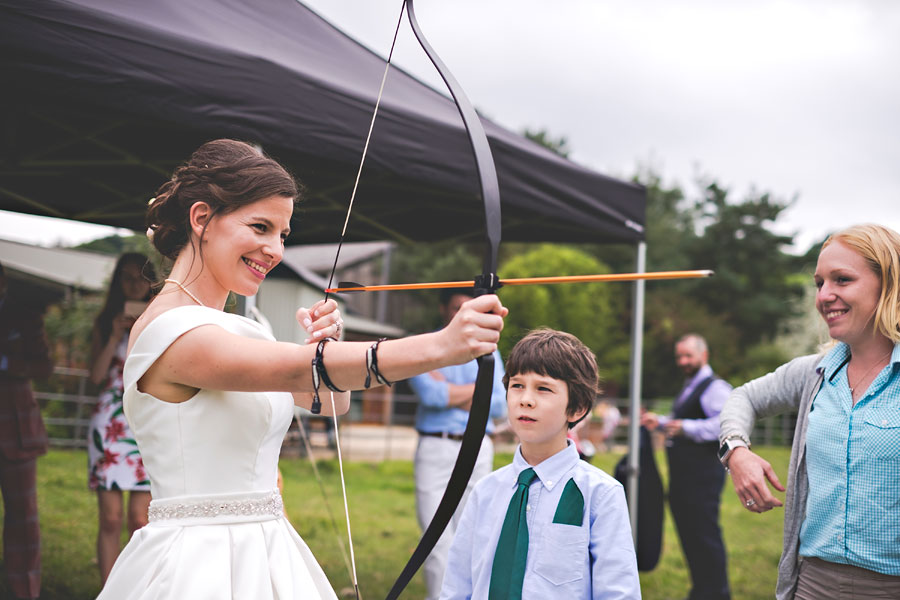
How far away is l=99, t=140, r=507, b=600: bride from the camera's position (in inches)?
53.2

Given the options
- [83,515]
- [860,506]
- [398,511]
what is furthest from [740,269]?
[860,506]

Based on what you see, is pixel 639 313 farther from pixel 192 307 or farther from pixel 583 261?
pixel 583 261

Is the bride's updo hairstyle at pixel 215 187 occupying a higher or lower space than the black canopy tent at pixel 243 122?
lower

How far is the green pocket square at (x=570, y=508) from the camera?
6.42 ft

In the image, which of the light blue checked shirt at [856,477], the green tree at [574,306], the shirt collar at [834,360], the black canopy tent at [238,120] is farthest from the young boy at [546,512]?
the green tree at [574,306]

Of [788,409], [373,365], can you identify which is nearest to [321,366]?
[373,365]

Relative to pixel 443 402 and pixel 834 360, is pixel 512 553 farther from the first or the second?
pixel 443 402

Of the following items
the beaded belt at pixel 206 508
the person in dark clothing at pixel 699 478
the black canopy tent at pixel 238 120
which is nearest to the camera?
the beaded belt at pixel 206 508

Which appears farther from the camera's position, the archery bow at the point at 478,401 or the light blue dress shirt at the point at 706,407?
the light blue dress shirt at the point at 706,407

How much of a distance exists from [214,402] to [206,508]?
20cm

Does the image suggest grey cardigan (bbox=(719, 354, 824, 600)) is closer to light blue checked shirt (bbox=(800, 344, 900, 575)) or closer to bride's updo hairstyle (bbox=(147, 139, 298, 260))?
light blue checked shirt (bbox=(800, 344, 900, 575))

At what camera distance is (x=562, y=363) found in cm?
212

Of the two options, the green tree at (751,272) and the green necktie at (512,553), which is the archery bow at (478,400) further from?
the green tree at (751,272)

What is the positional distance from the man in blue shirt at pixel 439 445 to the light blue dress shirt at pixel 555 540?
Answer: 1755 millimetres
